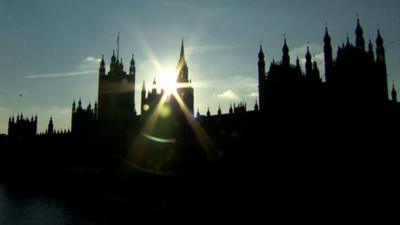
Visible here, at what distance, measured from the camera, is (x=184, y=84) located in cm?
8050

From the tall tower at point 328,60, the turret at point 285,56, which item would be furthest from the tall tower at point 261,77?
the tall tower at point 328,60

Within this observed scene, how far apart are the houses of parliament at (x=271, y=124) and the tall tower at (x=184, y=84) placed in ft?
0.67

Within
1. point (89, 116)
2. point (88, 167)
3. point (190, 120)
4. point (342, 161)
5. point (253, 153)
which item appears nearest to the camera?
point (342, 161)

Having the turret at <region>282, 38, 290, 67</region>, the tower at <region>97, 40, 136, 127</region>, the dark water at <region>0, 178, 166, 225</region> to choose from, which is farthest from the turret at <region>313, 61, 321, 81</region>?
the tower at <region>97, 40, 136, 127</region>

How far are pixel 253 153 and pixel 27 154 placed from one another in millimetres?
79905

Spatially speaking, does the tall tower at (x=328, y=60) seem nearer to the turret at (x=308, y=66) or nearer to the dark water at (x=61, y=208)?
the turret at (x=308, y=66)

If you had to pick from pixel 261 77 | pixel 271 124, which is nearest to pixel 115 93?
pixel 261 77

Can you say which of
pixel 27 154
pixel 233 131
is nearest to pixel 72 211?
pixel 233 131

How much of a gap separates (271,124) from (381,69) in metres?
18.6

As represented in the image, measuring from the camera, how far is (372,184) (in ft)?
117

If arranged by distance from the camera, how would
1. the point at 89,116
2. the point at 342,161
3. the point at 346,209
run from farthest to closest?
the point at 89,116 < the point at 342,161 < the point at 346,209

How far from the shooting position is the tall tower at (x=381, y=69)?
55000 millimetres

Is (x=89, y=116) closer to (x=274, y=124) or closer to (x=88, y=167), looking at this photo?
(x=88, y=167)

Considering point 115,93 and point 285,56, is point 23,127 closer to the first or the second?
point 115,93
